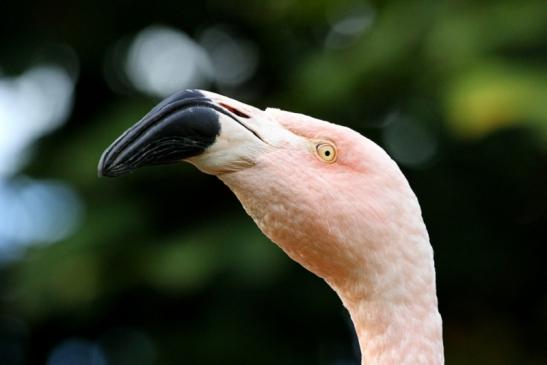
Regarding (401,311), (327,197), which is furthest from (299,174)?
(401,311)

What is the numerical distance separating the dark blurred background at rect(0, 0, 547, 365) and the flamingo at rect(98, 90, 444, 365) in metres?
2.43

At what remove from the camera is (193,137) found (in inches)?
77.4

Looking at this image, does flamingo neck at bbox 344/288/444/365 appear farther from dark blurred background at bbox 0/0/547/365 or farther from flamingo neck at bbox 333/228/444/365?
dark blurred background at bbox 0/0/547/365

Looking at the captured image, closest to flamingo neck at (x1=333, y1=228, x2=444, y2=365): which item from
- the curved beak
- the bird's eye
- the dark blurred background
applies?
the bird's eye

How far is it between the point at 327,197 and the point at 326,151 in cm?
10

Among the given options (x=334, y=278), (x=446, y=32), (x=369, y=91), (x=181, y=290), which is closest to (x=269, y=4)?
(x=369, y=91)

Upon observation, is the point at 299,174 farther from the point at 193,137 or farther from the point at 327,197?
the point at 193,137

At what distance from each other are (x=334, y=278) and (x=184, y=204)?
3.77m

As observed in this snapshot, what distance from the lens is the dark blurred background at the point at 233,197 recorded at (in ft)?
16.1

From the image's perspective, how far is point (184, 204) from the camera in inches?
229

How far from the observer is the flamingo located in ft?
6.45

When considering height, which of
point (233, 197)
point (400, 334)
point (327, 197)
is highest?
point (327, 197)

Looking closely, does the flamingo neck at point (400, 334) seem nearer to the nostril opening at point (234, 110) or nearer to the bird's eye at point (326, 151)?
the bird's eye at point (326, 151)

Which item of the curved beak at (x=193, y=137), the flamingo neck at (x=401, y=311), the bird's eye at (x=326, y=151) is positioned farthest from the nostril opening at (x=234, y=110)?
the flamingo neck at (x=401, y=311)
